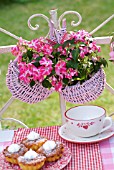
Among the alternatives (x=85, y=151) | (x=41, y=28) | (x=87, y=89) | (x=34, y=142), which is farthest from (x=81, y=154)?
(x=41, y=28)

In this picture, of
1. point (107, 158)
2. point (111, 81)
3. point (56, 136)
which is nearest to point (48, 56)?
point (56, 136)

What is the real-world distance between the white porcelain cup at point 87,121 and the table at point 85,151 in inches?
1.6

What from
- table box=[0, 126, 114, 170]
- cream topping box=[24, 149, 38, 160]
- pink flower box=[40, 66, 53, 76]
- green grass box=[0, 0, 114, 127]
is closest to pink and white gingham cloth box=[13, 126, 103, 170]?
table box=[0, 126, 114, 170]

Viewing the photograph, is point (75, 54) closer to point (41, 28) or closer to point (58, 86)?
point (58, 86)

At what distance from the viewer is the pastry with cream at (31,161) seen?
Result: 124cm

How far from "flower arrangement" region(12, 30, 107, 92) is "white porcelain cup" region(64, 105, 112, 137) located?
0.32 feet

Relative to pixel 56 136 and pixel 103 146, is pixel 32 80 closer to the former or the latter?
pixel 56 136

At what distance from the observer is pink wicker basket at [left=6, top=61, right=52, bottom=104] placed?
1.54 m

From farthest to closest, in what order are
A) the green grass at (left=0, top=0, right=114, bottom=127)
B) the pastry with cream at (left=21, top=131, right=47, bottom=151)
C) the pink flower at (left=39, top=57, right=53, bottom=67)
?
the green grass at (left=0, top=0, right=114, bottom=127), the pink flower at (left=39, top=57, right=53, bottom=67), the pastry with cream at (left=21, top=131, right=47, bottom=151)

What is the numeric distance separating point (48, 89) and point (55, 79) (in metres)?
A: 0.09

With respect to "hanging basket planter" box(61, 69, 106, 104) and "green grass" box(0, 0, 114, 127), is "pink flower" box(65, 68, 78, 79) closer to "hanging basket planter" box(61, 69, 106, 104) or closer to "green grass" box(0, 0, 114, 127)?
"hanging basket planter" box(61, 69, 106, 104)

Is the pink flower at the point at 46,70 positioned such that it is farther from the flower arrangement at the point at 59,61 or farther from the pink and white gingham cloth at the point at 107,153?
the pink and white gingham cloth at the point at 107,153

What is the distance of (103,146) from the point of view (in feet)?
4.63

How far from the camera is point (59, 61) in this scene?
4.85ft
